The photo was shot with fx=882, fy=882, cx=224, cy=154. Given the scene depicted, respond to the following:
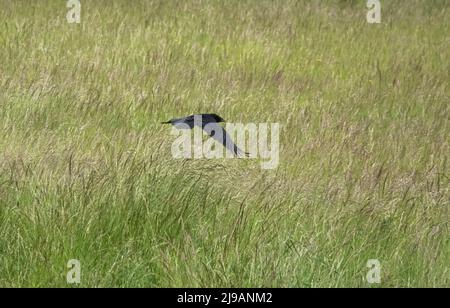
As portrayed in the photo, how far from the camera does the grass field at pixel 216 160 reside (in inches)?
131

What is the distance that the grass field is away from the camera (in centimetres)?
333

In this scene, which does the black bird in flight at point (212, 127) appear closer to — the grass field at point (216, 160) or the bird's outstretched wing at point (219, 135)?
the bird's outstretched wing at point (219, 135)

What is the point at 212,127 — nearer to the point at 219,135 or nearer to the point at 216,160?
the point at 219,135

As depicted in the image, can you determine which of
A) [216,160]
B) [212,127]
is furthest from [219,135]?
[216,160]

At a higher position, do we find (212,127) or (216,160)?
(212,127)

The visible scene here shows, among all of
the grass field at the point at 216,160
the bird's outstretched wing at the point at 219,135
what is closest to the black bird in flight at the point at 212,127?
the bird's outstretched wing at the point at 219,135

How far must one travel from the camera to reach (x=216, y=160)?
14.5ft

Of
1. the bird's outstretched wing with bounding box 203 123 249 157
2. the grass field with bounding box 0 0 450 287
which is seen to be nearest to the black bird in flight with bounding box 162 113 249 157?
the bird's outstretched wing with bounding box 203 123 249 157

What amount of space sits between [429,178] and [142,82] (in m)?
2.58

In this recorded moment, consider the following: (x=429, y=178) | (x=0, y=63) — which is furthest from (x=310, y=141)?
(x=0, y=63)

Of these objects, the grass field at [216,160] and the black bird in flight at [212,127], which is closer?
the grass field at [216,160]

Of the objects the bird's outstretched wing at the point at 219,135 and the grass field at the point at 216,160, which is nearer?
the grass field at the point at 216,160
